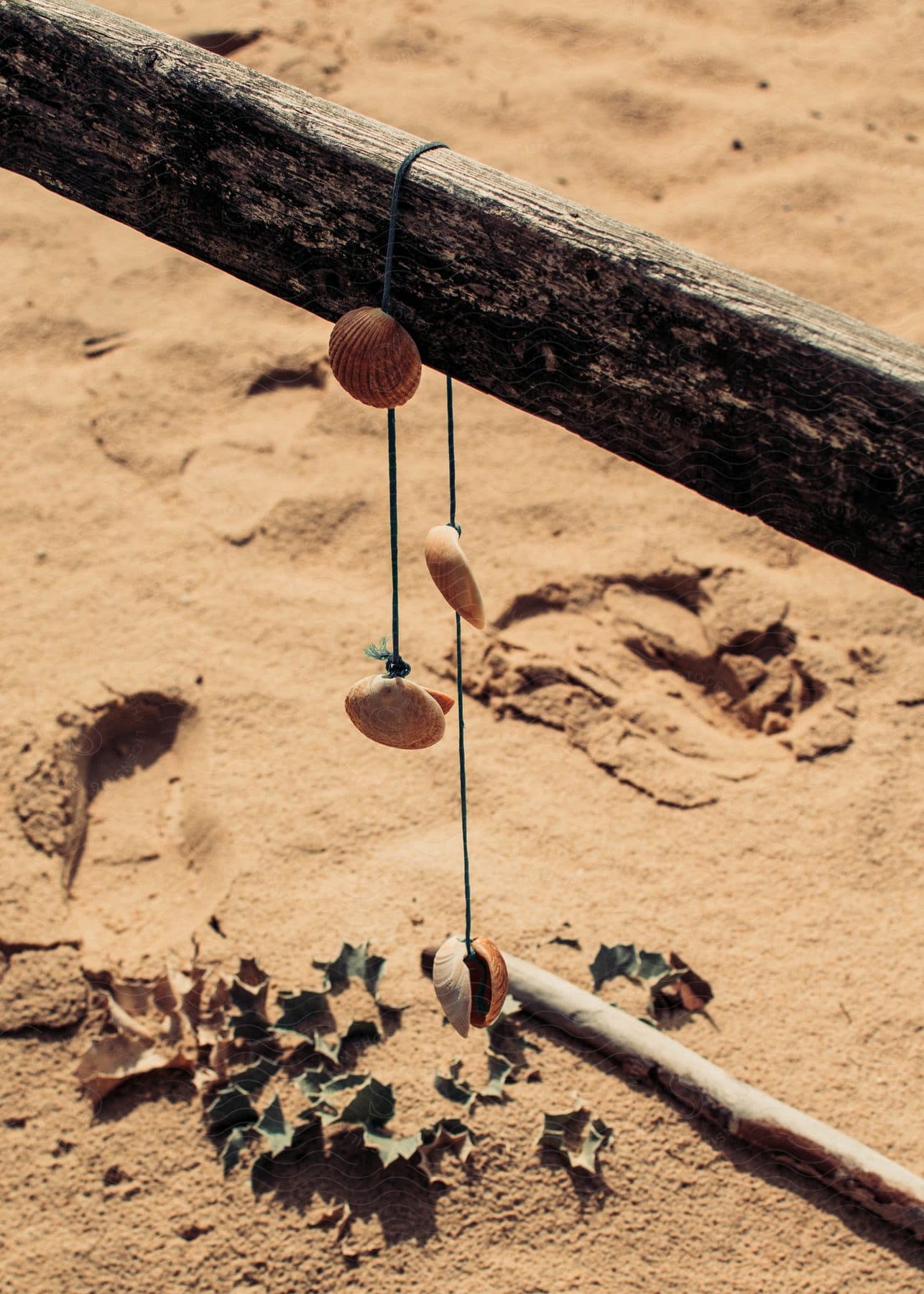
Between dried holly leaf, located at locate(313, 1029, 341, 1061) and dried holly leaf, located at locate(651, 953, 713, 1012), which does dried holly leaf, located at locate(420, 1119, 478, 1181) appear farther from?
dried holly leaf, located at locate(651, 953, 713, 1012)

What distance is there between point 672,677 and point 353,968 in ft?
3.74

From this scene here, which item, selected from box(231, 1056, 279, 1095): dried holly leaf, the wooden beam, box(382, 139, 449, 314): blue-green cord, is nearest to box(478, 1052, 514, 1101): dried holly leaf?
box(231, 1056, 279, 1095): dried holly leaf

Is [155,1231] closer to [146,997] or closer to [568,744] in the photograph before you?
[146,997]

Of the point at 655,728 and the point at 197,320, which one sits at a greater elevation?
the point at 197,320

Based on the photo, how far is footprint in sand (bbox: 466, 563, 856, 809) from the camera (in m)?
2.69

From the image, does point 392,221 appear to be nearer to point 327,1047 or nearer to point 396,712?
point 396,712

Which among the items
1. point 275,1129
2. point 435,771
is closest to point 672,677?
point 435,771

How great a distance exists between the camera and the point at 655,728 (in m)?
2.74

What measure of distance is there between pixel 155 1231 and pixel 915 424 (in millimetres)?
1845

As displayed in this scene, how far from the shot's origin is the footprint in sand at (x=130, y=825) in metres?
2.38

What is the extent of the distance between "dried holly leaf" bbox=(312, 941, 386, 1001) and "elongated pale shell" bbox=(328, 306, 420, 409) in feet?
Result: 4.45

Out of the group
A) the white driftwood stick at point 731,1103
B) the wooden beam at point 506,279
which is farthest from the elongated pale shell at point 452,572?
the white driftwood stick at point 731,1103

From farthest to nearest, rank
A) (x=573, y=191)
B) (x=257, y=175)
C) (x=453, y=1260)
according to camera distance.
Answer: (x=573, y=191)
(x=453, y=1260)
(x=257, y=175)

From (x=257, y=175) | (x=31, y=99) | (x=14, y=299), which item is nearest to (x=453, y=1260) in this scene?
(x=257, y=175)
